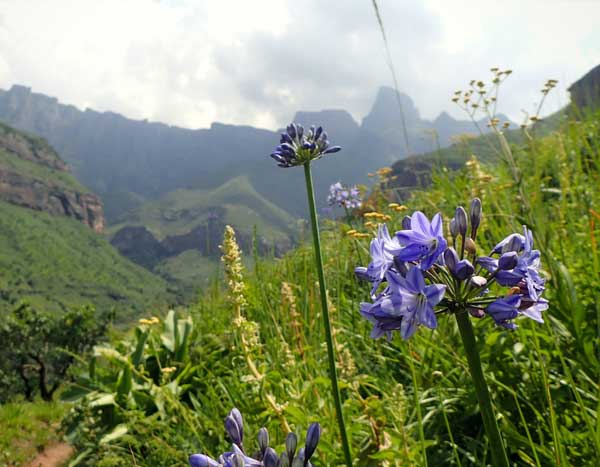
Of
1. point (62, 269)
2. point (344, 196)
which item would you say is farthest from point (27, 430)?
point (62, 269)

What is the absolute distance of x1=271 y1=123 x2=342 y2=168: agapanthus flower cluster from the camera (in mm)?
1855

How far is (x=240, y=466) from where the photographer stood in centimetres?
106

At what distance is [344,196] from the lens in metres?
6.85

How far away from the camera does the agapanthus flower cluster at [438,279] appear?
103cm

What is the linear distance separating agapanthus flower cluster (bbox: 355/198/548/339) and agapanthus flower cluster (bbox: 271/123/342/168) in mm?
746

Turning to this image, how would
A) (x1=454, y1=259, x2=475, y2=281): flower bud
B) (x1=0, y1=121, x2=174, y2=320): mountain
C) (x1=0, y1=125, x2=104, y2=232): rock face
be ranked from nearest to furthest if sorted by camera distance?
(x1=454, y1=259, x2=475, y2=281): flower bud → (x1=0, y1=121, x2=174, y2=320): mountain → (x1=0, y1=125, x2=104, y2=232): rock face

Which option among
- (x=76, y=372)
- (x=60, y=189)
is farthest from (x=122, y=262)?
(x=76, y=372)

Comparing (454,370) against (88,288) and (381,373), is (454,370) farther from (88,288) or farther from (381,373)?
(88,288)

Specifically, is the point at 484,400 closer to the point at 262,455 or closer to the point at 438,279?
the point at 438,279

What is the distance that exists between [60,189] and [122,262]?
1509 inches

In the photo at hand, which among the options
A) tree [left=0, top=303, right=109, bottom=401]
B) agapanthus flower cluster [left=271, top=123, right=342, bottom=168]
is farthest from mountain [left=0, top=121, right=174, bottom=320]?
agapanthus flower cluster [left=271, top=123, right=342, bottom=168]

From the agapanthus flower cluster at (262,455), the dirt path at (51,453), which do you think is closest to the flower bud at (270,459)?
the agapanthus flower cluster at (262,455)

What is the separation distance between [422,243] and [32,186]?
664ft

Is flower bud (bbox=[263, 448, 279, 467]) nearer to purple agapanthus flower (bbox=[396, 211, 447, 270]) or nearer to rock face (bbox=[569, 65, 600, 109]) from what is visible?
purple agapanthus flower (bbox=[396, 211, 447, 270])
